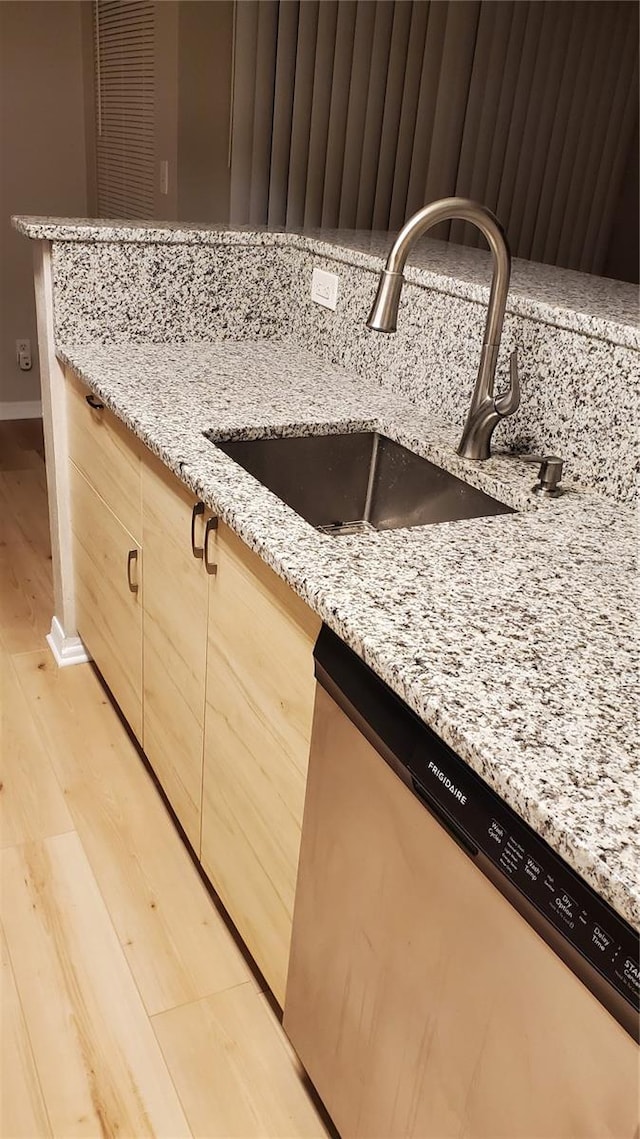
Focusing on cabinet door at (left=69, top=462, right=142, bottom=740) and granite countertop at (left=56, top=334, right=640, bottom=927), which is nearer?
granite countertop at (left=56, top=334, right=640, bottom=927)

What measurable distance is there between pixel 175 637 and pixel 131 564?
0.27m

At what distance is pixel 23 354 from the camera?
439 cm

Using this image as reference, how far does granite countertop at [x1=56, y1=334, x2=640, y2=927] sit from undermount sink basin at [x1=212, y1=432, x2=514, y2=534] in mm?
35

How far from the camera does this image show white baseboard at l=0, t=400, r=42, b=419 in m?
4.45

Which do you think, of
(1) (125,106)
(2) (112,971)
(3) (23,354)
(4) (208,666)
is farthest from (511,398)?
(3) (23,354)

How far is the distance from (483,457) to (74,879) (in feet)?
3.80

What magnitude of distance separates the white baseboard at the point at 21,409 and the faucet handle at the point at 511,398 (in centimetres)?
351

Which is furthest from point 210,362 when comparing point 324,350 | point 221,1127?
point 221,1127

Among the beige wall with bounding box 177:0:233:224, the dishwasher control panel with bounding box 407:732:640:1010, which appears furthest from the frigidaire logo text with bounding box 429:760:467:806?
the beige wall with bounding box 177:0:233:224

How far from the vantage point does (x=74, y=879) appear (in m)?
1.76

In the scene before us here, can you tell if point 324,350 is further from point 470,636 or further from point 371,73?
point 371,73

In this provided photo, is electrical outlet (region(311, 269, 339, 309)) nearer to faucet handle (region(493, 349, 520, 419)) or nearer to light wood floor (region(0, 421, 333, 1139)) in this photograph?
faucet handle (region(493, 349, 520, 419))

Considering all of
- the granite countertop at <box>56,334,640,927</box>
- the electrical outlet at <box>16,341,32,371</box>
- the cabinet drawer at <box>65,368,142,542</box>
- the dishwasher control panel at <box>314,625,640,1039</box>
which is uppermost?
the granite countertop at <box>56,334,640,927</box>

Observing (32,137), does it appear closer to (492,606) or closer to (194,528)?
(194,528)
